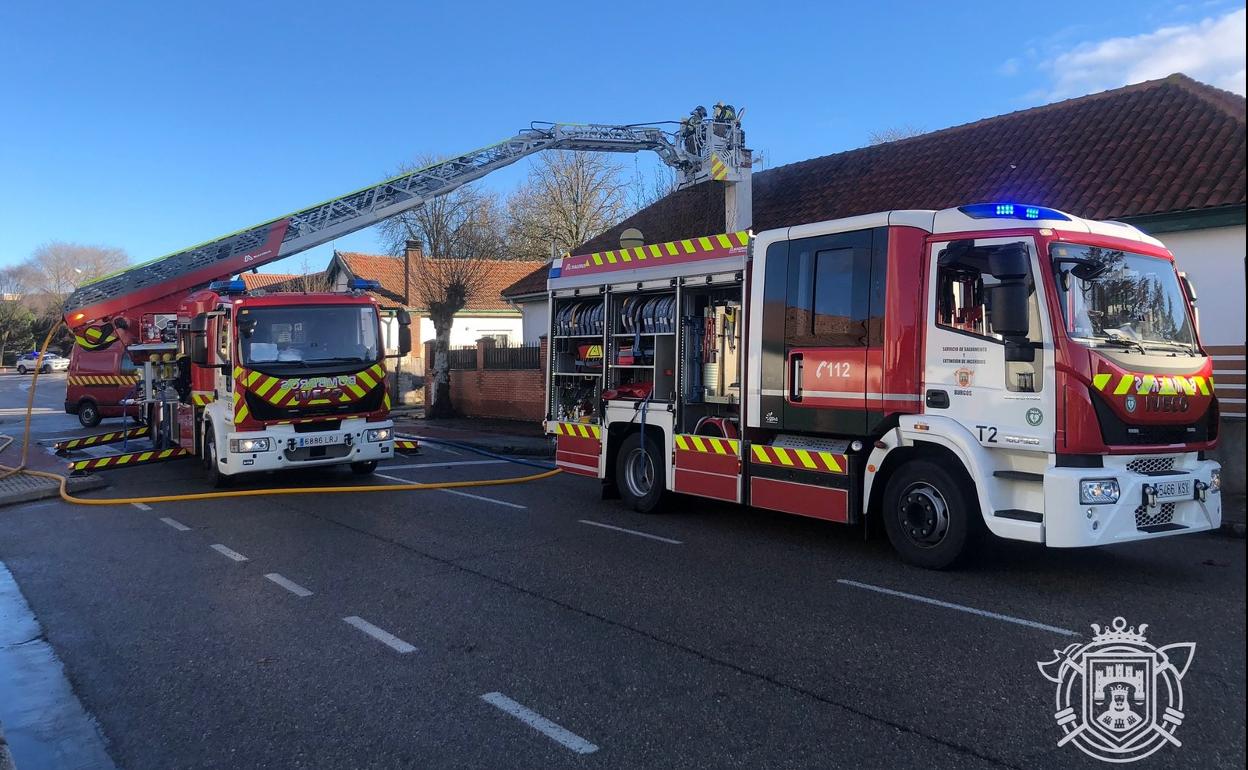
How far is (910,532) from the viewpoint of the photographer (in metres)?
7.72

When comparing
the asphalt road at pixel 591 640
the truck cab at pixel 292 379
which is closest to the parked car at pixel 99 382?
the truck cab at pixel 292 379

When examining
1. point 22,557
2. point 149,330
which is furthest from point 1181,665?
point 149,330

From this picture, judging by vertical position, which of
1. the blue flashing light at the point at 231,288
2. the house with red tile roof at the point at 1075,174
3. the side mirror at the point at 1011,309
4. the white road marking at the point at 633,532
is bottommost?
the white road marking at the point at 633,532

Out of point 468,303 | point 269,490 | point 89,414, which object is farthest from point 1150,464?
point 468,303

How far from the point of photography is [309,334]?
12555mm

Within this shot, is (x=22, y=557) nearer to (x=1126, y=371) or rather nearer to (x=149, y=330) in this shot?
(x=149, y=330)

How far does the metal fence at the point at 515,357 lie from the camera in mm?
23016

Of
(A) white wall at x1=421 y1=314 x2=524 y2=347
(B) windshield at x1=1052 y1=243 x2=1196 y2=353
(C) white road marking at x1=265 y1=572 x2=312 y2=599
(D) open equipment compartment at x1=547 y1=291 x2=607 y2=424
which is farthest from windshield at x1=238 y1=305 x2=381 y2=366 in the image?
(A) white wall at x1=421 y1=314 x2=524 y2=347

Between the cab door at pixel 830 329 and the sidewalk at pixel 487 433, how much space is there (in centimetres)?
934

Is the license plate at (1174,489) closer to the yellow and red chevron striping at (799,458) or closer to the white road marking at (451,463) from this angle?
the yellow and red chevron striping at (799,458)

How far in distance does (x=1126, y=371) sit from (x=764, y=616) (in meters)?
3.29

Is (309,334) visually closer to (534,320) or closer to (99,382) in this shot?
(534,320)

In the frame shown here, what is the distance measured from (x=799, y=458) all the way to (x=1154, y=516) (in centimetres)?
291

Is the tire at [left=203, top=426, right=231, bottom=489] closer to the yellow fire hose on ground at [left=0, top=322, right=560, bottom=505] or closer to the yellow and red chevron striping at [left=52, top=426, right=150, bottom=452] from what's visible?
the yellow fire hose on ground at [left=0, top=322, right=560, bottom=505]
